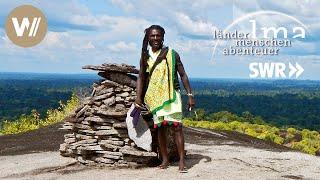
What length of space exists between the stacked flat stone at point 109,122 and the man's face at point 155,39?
978 millimetres

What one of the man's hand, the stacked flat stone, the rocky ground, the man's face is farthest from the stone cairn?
the man's face

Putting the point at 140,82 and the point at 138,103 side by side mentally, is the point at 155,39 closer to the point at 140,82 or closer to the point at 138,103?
the point at 140,82

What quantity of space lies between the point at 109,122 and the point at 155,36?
1.89m

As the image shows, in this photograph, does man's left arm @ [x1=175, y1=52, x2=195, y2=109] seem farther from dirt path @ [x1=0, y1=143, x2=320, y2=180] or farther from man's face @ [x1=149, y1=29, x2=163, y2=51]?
A: dirt path @ [x1=0, y1=143, x2=320, y2=180]

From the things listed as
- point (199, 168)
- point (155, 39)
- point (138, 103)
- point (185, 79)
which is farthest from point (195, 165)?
point (155, 39)

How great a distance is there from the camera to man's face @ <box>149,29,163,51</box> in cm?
956

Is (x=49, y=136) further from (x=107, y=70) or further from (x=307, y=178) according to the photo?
(x=307, y=178)

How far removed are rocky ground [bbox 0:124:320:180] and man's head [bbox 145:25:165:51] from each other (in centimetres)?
209

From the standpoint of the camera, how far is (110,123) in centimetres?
1052

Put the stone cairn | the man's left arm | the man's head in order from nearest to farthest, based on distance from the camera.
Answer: the man's left arm
the man's head
the stone cairn

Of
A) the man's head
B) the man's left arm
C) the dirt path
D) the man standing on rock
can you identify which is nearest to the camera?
the man's left arm

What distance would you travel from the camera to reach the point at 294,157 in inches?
498

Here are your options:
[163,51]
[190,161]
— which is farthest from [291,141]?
[163,51]

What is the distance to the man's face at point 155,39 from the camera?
956cm
